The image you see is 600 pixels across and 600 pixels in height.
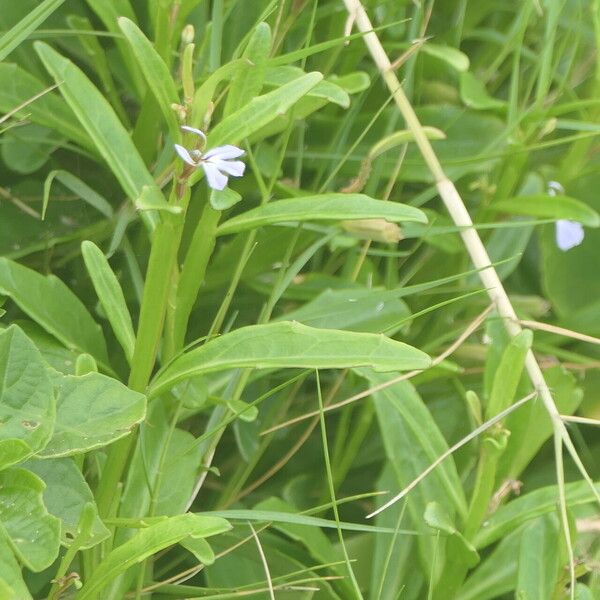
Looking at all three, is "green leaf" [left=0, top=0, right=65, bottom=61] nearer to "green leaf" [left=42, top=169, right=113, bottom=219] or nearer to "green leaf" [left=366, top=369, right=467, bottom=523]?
"green leaf" [left=42, top=169, right=113, bottom=219]

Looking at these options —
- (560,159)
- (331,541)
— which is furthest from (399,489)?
(560,159)

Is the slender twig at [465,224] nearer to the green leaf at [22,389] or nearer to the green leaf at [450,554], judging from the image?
the green leaf at [450,554]

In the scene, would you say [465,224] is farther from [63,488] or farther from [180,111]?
[63,488]

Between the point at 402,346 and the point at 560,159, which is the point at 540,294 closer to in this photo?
the point at 560,159

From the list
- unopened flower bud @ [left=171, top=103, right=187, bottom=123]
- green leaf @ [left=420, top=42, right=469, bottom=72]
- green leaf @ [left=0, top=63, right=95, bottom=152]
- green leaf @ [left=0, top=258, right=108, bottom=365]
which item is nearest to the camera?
unopened flower bud @ [left=171, top=103, right=187, bottom=123]

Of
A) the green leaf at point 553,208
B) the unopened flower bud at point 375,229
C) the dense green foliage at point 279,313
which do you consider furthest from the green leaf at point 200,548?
the green leaf at point 553,208

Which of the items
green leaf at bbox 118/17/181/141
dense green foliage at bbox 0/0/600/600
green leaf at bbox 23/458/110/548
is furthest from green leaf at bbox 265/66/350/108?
green leaf at bbox 23/458/110/548
